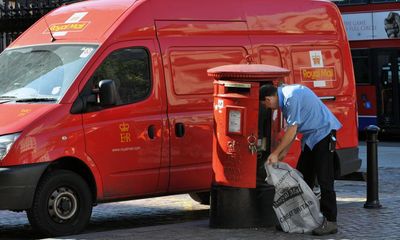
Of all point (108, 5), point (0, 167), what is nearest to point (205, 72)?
point (108, 5)

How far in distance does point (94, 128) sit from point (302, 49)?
328cm

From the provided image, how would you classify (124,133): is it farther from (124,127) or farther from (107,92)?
(107,92)

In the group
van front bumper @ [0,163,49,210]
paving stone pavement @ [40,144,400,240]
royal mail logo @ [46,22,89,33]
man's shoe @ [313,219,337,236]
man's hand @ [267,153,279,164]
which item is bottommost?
paving stone pavement @ [40,144,400,240]

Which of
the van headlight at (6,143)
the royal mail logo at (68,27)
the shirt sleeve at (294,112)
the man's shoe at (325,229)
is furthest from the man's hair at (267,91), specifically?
the van headlight at (6,143)

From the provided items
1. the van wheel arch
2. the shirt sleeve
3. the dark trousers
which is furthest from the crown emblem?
the dark trousers

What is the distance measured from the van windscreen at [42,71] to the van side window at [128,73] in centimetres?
24

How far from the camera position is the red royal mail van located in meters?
7.25

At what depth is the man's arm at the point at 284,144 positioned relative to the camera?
6.84 metres

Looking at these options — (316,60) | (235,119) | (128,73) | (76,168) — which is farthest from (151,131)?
(316,60)

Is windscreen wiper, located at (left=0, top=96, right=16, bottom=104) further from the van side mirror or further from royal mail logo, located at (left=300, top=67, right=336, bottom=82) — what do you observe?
royal mail logo, located at (left=300, top=67, right=336, bottom=82)

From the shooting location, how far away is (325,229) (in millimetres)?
6910

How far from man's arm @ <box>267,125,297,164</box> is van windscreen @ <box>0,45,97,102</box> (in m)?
2.21

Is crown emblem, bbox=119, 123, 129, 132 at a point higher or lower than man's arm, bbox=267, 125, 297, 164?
higher

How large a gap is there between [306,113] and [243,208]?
3.74ft
